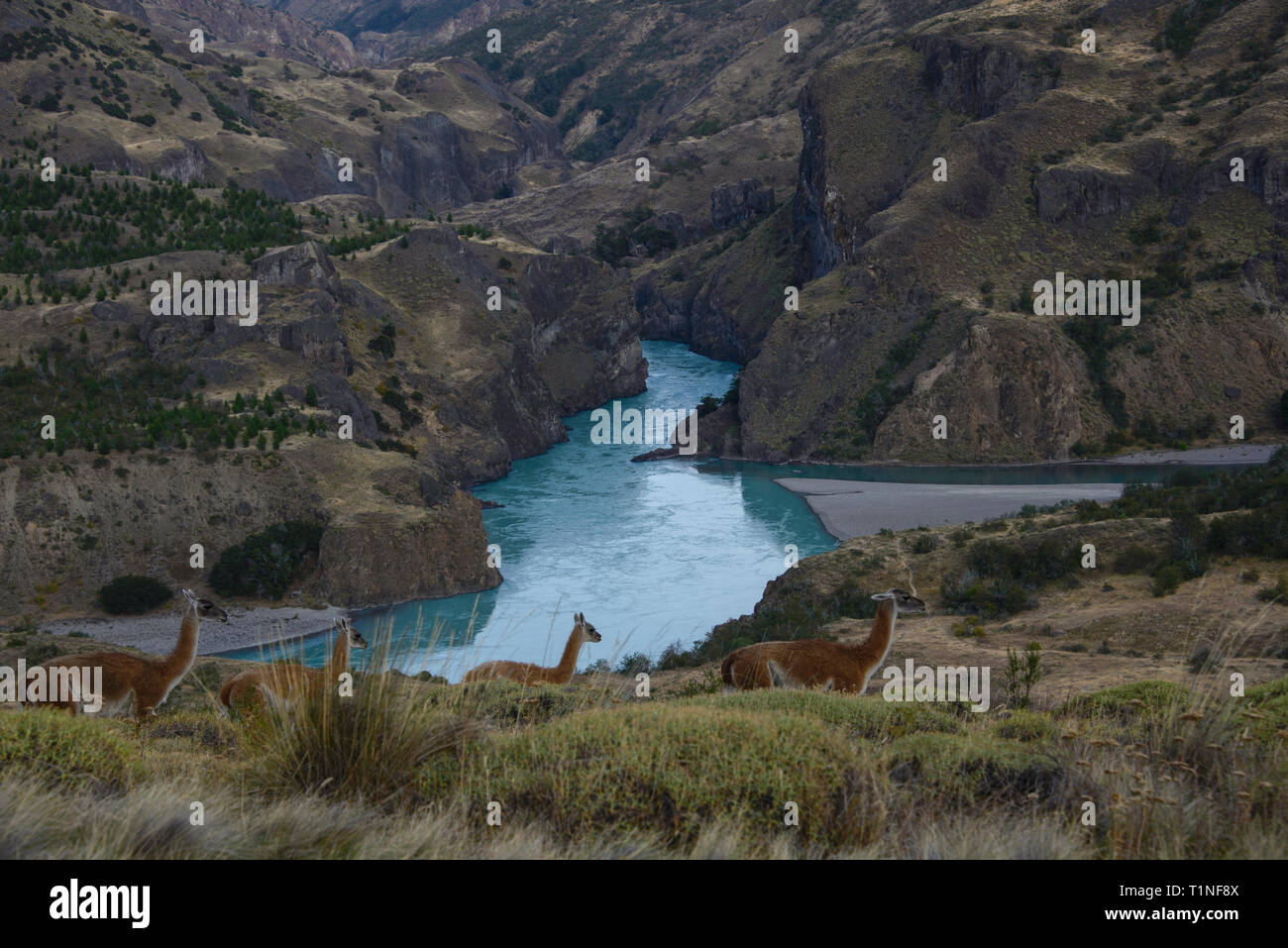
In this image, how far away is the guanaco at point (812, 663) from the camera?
15945 millimetres

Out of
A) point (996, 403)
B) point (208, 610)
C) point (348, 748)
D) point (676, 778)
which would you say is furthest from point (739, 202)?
point (676, 778)

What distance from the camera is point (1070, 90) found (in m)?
100

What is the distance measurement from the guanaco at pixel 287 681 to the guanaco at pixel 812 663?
512 centimetres

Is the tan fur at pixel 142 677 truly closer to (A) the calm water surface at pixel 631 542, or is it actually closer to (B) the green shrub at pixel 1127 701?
(B) the green shrub at pixel 1127 701

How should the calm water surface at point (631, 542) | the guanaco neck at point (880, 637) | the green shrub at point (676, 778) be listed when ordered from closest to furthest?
1. the green shrub at point (676, 778)
2. the guanaco neck at point (880, 637)
3. the calm water surface at point (631, 542)

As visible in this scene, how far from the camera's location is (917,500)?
71.1 meters

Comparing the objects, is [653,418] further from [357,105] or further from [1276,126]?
[357,105]

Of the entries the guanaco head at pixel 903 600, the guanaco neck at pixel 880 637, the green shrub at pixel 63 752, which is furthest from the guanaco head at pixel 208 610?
the guanaco head at pixel 903 600

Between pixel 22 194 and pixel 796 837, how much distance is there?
89.5 m

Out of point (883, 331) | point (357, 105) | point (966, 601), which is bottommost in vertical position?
point (966, 601)

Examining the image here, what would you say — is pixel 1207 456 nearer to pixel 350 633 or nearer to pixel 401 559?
pixel 401 559

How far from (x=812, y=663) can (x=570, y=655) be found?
17.5 ft
